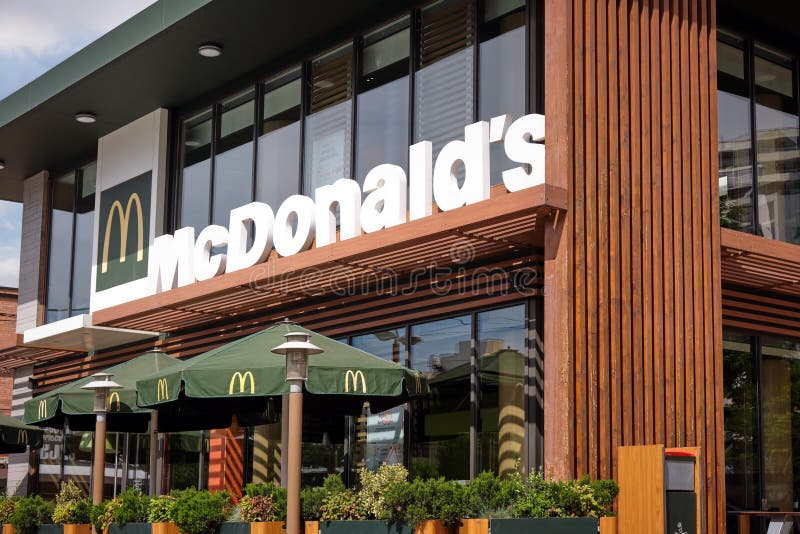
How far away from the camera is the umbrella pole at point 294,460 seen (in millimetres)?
10430

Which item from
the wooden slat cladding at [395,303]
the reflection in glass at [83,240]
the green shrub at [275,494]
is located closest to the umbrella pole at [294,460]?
the green shrub at [275,494]

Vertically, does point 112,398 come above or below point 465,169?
below

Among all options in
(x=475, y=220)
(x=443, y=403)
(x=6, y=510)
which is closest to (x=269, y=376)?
(x=475, y=220)

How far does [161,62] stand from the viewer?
18.3 meters

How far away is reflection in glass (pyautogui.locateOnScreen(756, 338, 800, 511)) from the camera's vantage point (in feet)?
50.1

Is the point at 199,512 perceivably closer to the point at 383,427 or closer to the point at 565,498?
the point at 565,498

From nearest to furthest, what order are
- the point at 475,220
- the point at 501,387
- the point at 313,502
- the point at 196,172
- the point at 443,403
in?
the point at 313,502
the point at 475,220
the point at 501,387
the point at 443,403
the point at 196,172

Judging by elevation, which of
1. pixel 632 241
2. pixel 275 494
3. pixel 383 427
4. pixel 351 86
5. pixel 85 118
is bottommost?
Answer: pixel 275 494

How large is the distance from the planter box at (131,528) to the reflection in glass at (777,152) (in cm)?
889

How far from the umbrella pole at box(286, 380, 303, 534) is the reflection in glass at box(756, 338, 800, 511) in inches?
290

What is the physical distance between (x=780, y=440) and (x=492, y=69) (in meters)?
6.30

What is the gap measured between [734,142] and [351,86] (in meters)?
5.41

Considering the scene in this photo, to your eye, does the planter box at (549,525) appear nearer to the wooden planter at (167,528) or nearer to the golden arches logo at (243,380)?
the golden arches logo at (243,380)

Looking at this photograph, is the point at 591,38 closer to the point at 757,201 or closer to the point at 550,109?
the point at 550,109
